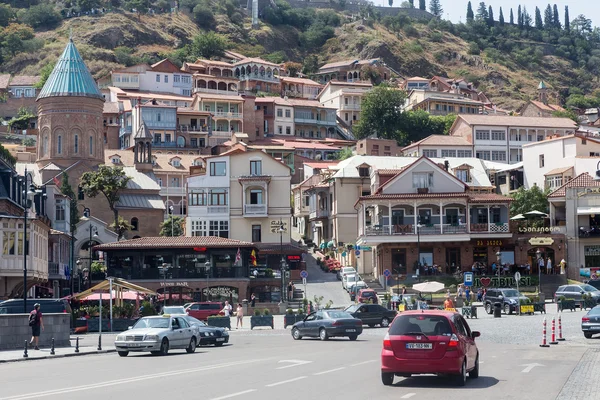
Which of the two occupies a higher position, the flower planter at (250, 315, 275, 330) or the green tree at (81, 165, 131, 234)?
the green tree at (81, 165, 131, 234)

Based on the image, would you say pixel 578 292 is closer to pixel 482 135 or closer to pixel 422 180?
pixel 422 180

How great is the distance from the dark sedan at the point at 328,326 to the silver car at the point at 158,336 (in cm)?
785

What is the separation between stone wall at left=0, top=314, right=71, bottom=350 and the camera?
3594cm

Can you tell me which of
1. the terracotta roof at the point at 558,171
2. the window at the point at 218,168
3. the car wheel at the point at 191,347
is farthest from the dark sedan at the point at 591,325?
the terracotta roof at the point at 558,171

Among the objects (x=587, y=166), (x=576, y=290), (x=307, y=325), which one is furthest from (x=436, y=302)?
(x=587, y=166)

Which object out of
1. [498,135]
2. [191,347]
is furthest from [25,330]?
[498,135]

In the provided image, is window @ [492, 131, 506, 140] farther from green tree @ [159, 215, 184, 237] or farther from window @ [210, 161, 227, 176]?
window @ [210, 161, 227, 176]

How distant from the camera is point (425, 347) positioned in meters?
20.7

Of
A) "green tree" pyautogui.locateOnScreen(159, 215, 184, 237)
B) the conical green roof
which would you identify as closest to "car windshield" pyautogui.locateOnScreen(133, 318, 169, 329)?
"green tree" pyautogui.locateOnScreen(159, 215, 184, 237)

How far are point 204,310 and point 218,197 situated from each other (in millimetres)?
28516

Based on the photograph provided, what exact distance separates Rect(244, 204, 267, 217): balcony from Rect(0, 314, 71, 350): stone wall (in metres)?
46.1

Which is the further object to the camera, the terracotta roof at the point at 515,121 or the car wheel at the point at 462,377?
the terracotta roof at the point at 515,121

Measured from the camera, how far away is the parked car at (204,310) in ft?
187

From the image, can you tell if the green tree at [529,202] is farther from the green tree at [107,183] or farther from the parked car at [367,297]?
the green tree at [107,183]
